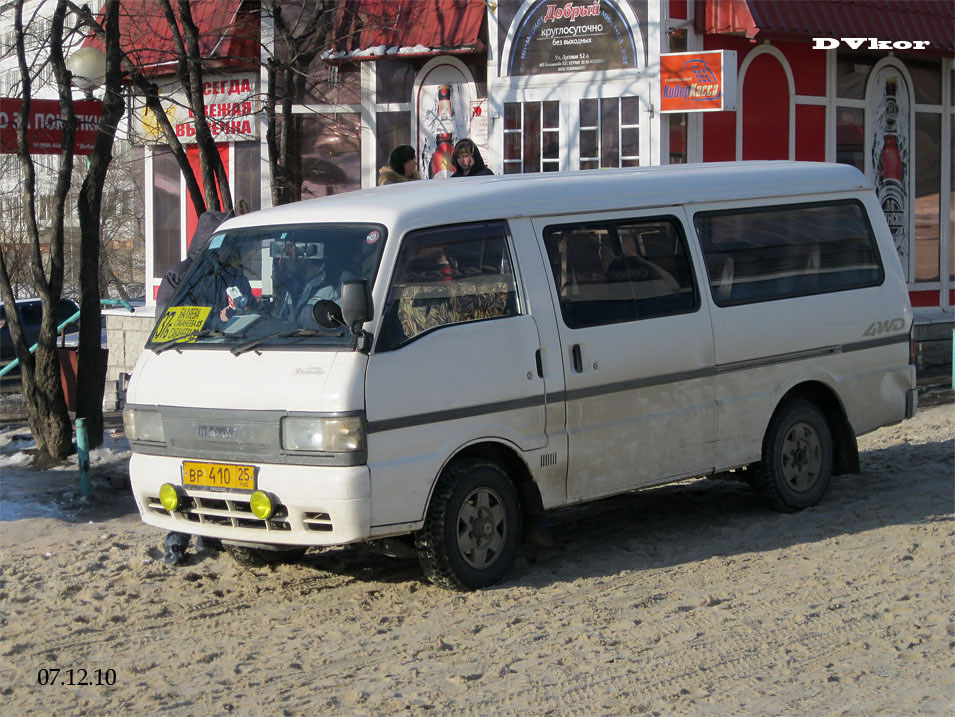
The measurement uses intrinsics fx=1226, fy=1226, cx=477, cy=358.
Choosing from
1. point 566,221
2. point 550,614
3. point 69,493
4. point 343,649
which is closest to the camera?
point 343,649

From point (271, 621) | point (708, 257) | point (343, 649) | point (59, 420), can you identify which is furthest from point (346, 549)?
point (59, 420)

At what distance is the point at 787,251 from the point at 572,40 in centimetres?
736

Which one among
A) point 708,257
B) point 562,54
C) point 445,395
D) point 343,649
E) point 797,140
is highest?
point 562,54

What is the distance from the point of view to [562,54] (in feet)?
49.3

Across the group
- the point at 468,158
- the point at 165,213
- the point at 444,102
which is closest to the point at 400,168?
the point at 468,158

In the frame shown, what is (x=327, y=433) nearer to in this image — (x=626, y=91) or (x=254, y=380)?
(x=254, y=380)

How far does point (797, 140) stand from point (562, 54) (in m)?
3.43

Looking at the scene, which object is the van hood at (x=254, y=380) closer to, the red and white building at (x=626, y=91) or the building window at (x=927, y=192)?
the red and white building at (x=626, y=91)

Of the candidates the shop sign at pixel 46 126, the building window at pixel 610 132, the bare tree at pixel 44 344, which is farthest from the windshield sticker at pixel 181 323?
the building window at pixel 610 132

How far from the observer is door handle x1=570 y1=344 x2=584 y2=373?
7.06 meters

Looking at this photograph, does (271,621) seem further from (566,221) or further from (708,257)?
(708,257)

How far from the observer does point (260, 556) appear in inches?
291

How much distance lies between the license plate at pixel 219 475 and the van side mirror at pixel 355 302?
931mm

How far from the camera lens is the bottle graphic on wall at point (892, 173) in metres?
17.1
